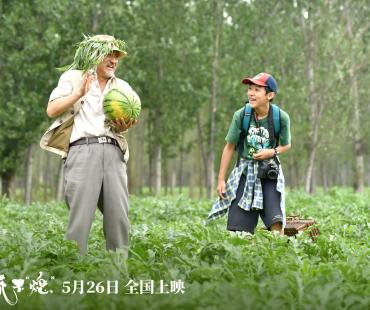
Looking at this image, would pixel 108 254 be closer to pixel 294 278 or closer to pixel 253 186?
pixel 294 278

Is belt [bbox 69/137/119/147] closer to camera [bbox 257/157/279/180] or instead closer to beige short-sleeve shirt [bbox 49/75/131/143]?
beige short-sleeve shirt [bbox 49/75/131/143]

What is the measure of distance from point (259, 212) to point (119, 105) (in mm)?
2342

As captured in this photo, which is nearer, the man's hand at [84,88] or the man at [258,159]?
the man's hand at [84,88]

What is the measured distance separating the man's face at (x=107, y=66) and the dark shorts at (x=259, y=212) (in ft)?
6.84

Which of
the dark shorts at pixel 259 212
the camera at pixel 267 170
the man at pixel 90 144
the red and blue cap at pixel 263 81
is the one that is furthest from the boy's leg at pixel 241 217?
the man at pixel 90 144

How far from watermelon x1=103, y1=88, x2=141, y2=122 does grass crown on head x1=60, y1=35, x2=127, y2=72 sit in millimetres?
318

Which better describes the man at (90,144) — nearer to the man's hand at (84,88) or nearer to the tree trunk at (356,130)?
the man's hand at (84,88)

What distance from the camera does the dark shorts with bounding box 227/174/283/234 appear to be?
7.53 meters

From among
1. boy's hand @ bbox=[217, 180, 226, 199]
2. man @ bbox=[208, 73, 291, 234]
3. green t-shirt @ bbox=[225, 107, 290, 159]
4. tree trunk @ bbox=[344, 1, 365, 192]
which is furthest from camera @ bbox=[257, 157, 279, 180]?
tree trunk @ bbox=[344, 1, 365, 192]

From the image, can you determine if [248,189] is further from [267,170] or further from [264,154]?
[264,154]

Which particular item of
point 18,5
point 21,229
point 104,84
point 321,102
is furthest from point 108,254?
point 321,102

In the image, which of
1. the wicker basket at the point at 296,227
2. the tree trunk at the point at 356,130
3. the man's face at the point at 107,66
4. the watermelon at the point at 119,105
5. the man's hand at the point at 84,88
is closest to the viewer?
the man's hand at the point at 84,88

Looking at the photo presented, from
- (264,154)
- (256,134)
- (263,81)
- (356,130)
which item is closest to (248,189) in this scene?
(264,154)

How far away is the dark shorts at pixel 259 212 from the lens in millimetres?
7531
